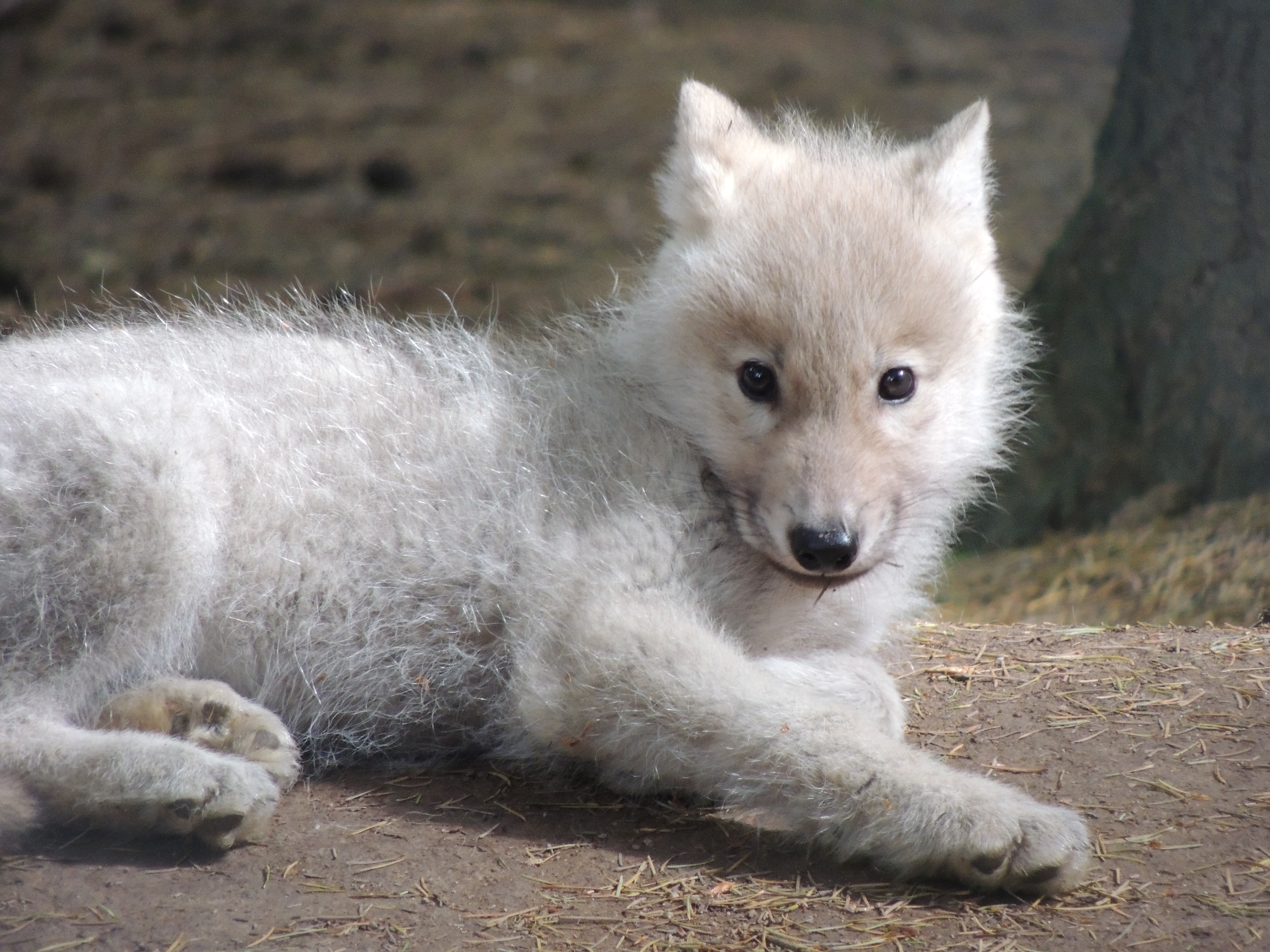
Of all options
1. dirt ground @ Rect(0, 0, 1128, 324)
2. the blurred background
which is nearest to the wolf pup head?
the blurred background

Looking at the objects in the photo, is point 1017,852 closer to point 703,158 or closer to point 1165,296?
point 703,158

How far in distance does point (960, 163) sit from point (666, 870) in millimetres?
2317

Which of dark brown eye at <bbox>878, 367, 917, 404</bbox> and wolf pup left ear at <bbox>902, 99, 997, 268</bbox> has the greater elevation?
wolf pup left ear at <bbox>902, 99, 997, 268</bbox>

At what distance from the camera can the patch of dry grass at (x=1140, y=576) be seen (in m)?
4.85

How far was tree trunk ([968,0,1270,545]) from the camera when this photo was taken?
5070mm

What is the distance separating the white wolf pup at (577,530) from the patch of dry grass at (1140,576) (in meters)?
1.56

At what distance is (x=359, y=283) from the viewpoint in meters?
8.69

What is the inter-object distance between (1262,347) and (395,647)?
3849 millimetres

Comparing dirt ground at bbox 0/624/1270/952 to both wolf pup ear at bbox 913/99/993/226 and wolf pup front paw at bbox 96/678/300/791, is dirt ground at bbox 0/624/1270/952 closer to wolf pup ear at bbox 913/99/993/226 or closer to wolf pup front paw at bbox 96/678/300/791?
wolf pup front paw at bbox 96/678/300/791

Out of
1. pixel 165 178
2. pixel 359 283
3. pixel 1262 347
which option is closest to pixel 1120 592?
pixel 1262 347

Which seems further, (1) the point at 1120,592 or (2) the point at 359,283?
(2) the point at 359,283

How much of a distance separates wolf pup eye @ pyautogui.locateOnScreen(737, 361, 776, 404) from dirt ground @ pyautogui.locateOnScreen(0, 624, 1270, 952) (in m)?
1.11

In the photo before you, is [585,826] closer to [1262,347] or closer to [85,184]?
[1262,347]

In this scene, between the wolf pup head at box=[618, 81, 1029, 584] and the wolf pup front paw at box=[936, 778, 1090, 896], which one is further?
the wolf pup head at box=[618, 81, 1029, 584]
